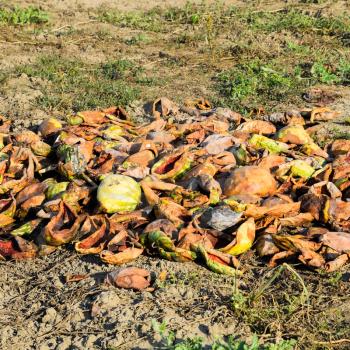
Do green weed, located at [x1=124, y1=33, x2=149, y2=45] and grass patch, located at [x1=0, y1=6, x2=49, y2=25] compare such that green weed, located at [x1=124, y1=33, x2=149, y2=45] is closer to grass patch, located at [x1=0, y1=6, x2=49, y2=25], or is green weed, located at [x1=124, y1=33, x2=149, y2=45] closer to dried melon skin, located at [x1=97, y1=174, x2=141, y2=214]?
grass patch, located at [x1=0, y1=6, x2=49, y2=25]

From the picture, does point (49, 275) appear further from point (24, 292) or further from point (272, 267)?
point (272, 267)

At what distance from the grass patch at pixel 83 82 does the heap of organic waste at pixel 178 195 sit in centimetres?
108

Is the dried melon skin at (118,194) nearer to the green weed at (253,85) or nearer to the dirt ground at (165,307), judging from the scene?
the dirt ground at (165,307)

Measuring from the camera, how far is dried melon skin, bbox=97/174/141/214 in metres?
4.77

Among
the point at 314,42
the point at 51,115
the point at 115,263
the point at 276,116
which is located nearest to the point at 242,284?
the point at 115,263

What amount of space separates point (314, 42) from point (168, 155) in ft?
14.9

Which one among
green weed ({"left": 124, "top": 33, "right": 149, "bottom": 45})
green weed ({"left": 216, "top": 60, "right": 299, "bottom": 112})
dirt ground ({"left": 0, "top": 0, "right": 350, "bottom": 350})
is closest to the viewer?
dirt ground ({"left": 0, "top": 0, "right": 350, "bottom": 350})

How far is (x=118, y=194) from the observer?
477 cm

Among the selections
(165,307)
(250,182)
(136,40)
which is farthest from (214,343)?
(136,40)

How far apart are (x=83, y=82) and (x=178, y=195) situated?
3341mm

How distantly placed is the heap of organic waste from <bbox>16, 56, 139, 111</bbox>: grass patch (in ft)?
3.53

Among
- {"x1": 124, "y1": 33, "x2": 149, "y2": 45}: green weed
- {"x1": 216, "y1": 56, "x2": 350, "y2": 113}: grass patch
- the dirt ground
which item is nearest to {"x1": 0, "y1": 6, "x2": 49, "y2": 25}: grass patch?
{"x1": 124, "y1": 33, "x2": 149, "y2": 45}: green weed

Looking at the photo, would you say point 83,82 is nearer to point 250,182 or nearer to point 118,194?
point 118,194

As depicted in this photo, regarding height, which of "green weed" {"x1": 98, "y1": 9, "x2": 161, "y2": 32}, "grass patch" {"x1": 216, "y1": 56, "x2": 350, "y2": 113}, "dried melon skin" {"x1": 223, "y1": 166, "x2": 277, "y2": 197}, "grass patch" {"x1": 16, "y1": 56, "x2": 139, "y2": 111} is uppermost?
"dried melon skin" {"x1": 223, "y1": 166, "x2": 277, "y2": 197}
